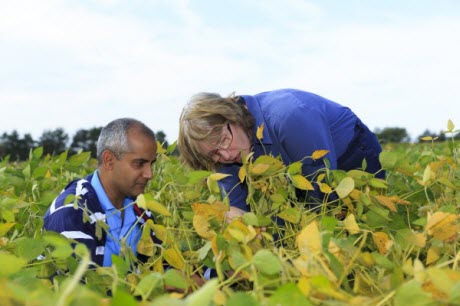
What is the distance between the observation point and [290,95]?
2014mm

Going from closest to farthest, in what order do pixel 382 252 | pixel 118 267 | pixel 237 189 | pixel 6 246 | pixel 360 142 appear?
1. pixel 118 267
2. pixel 382 252
3. pixel 6 246
4. pixel 237 189
5. pixel 360 142

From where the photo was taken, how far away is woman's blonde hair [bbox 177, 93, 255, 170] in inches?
75.9

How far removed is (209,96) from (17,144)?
12.5 metres

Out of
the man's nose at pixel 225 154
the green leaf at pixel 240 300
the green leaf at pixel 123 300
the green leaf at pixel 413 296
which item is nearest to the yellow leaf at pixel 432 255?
the green leaf at pixel 413 296

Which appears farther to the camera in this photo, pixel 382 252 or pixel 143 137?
pixel 143 137

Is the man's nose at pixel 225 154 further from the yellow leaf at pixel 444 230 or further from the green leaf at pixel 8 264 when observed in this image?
the green leaf at pixel 8 264

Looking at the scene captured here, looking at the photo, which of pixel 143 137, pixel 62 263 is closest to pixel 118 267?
pixel 62 263

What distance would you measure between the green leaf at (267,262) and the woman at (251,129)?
0.97 m

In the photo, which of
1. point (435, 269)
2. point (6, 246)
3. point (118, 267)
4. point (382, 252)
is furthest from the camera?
point (6, 246)

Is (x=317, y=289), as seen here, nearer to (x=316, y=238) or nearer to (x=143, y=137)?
(x=316, y=238)

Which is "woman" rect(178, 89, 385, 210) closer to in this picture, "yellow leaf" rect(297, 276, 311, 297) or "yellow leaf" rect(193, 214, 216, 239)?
"yellow leaf" rect(193, 214, 216, 239)

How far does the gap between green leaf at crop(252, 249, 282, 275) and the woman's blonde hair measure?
109 centimetres

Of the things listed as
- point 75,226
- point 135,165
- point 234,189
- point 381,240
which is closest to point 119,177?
point 135,165

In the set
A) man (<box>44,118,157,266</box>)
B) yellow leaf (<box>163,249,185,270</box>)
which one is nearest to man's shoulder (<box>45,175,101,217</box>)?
man (<box>44,118,157,266</box>)
